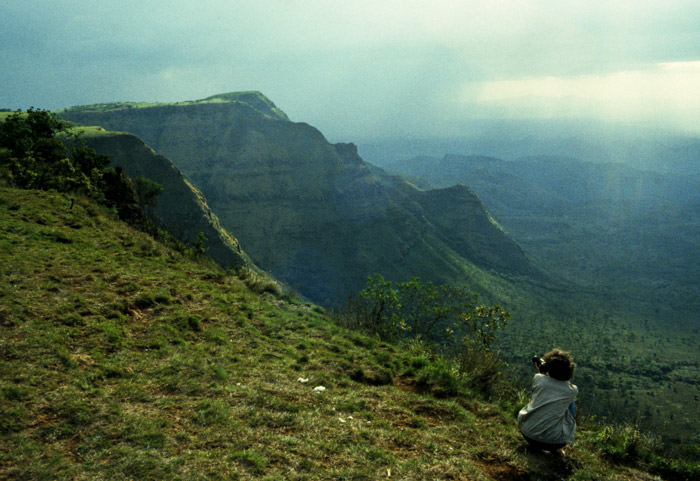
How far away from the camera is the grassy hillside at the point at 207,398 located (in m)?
5.57

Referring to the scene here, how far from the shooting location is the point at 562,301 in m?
124

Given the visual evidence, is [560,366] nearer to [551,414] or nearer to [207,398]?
[551,414]

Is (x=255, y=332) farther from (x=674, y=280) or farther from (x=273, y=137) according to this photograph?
(x=674, y=280)

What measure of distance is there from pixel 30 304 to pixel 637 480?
1331 cm

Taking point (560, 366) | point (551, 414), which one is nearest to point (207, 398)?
point (551, 414)

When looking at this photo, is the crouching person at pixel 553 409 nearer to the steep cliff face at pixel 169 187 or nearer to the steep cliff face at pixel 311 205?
the steep cliff face at pixel 169 187

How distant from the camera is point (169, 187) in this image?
270 feet

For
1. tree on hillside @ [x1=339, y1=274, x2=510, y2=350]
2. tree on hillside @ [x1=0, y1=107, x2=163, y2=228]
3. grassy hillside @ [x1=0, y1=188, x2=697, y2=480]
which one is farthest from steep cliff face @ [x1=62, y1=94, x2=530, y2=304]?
grassy hillside @ [x1=0, y1=188, x2=697, y2=480]

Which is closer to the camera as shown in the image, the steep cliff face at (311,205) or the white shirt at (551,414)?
the white shirt at (551,414)

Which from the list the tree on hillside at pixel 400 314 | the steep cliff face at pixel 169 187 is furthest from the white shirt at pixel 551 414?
the steep cliff face at pixel 169 187

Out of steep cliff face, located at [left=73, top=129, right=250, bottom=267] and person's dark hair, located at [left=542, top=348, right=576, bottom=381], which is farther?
steep cliff face, located at [left=73, top=129, right=250, bottom=267]

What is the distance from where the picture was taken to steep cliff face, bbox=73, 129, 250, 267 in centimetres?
7566

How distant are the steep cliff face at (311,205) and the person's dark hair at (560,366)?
10854 centimetres

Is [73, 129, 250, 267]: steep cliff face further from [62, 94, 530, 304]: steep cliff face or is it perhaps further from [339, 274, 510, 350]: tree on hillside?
[339, 274, 510, 350]: tree on hillside
